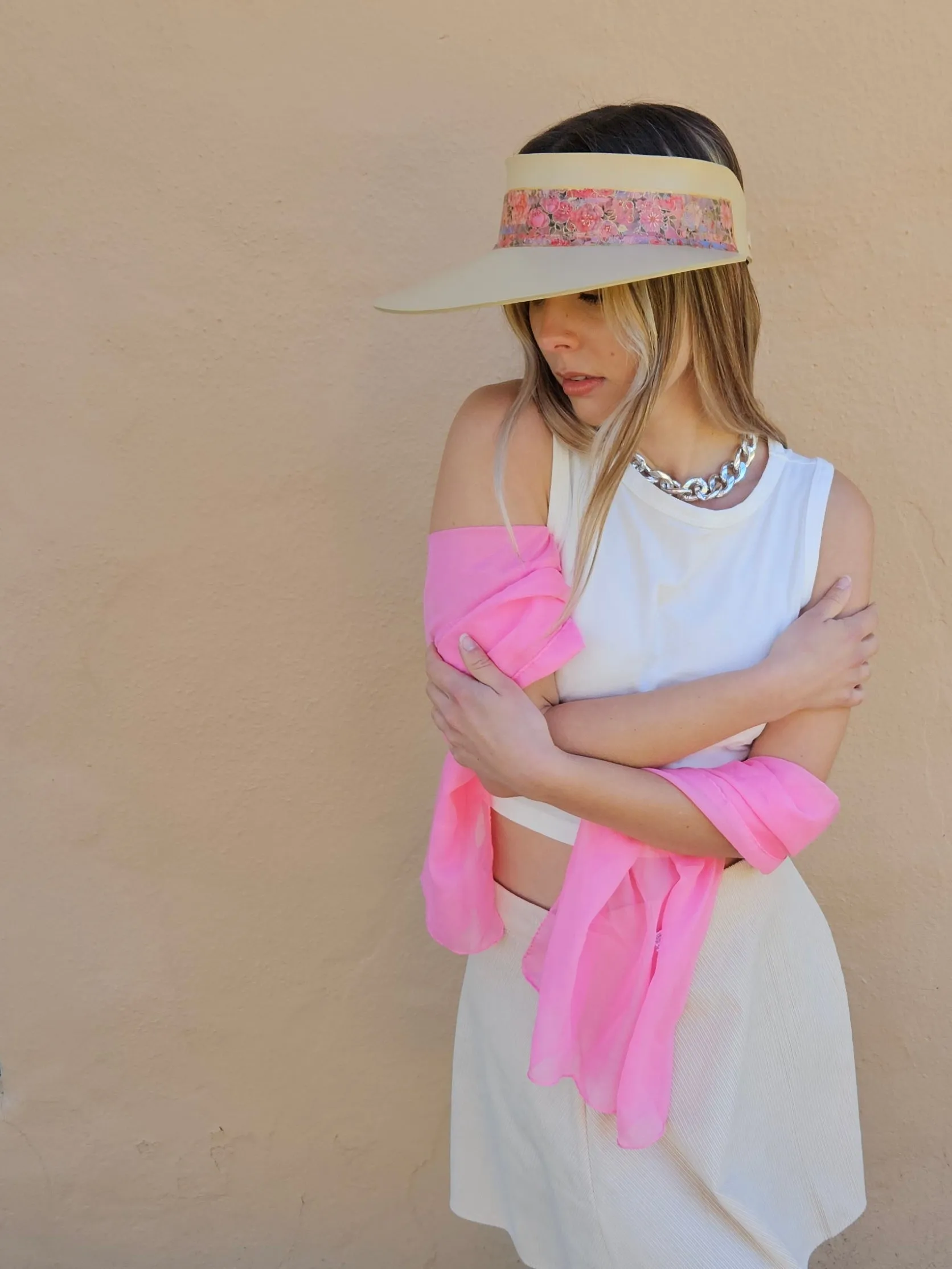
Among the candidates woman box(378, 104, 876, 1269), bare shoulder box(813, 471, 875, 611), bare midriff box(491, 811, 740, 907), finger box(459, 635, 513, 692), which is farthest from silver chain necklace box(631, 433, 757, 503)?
bare midriff box(491, 811, 740, 907)

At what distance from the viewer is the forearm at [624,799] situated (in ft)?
4.66

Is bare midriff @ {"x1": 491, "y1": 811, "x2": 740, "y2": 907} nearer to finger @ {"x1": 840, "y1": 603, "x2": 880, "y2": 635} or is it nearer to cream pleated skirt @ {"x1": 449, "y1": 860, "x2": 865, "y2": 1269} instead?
cream pleated skirt @ {"x1": 449, "y1": 860, "x2": 865, "y2": 1269}

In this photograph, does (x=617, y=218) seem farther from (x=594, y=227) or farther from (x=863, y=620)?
(x=863, y=620)

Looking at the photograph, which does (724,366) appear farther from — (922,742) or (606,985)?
(922,742)

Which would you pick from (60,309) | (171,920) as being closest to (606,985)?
(171,920)

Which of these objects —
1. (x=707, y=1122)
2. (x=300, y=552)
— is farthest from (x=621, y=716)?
(x=300, y=552)

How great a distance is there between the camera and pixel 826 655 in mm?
1476

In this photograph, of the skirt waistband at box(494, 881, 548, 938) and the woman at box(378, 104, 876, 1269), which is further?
the skirt waistband at box(494, 881, 548, 938)

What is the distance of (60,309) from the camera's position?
6.37 ft

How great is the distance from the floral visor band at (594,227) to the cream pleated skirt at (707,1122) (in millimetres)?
793

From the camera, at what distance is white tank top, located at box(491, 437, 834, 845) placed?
1505mm

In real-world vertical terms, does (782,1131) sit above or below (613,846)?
below

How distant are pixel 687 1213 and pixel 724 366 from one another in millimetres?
1111

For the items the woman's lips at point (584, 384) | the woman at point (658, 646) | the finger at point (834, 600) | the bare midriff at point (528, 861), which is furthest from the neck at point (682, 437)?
the bare midriff at point (528, 861)
